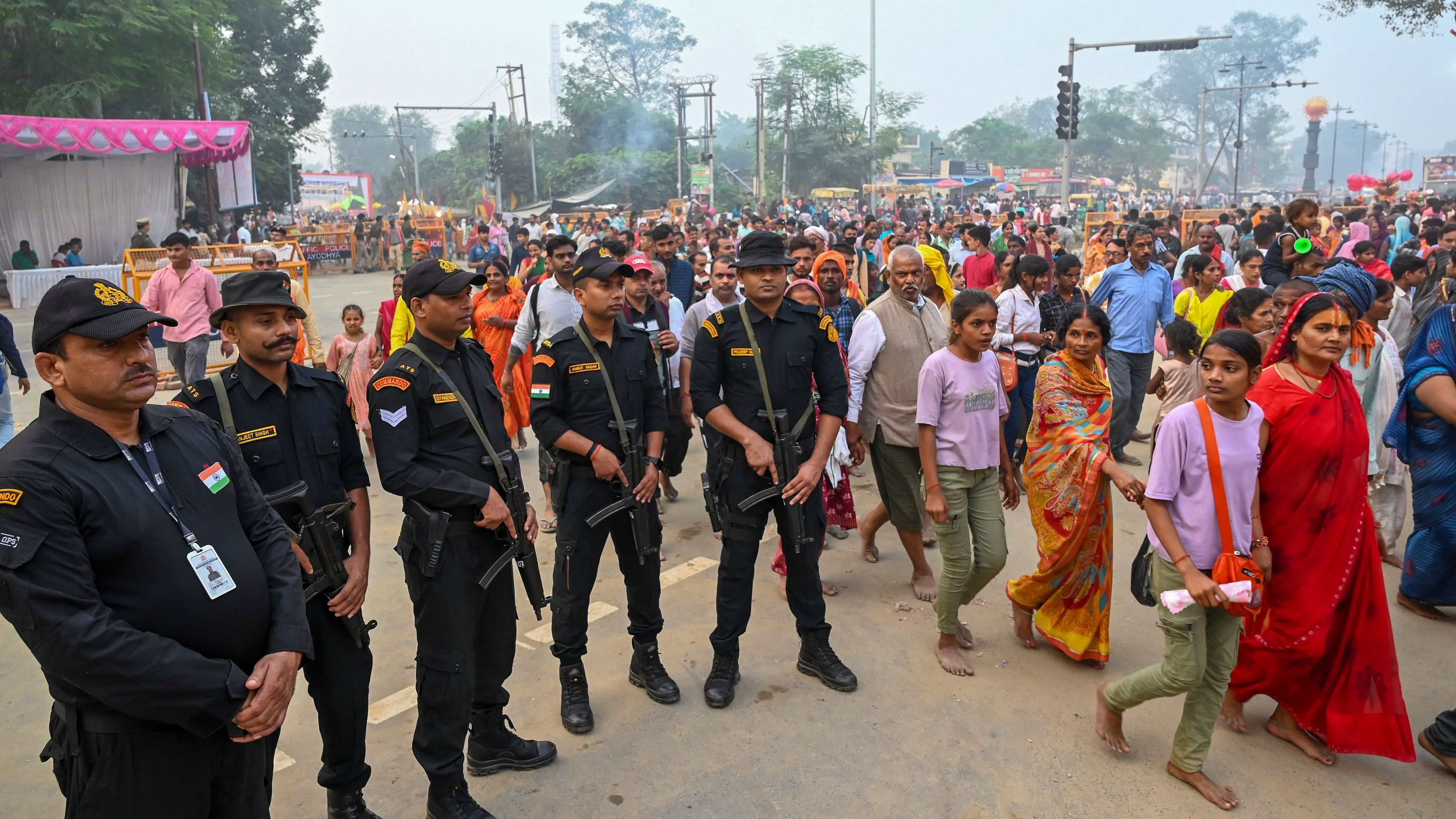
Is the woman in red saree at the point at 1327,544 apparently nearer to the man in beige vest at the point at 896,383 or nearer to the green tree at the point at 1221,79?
the man in beige vest at the point at 896,383

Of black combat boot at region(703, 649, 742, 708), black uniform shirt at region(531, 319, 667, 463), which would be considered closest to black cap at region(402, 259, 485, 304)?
black uniform shirt at region(531, 319, 667, 463)

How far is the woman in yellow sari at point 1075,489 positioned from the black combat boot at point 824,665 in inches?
38.2

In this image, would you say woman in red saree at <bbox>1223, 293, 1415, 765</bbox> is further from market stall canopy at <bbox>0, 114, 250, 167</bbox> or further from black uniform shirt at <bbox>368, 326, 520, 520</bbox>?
market stall canopy at <bbox>0, 114, 250, 167</bbox>

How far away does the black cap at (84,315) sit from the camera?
1950mm

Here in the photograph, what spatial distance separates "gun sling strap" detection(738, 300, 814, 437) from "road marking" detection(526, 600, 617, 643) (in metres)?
1.35

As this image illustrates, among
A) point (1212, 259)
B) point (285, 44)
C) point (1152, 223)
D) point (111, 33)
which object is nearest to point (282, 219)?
point (285, 44)

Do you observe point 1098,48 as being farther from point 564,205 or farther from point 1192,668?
point 564,205

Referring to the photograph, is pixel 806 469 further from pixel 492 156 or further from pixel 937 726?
pixel 492 156

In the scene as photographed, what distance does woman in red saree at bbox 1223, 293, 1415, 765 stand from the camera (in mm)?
3262

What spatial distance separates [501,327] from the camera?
714 cm

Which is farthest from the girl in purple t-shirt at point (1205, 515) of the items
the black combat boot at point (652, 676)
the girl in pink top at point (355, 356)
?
the girl in pink top at point (355, 356)

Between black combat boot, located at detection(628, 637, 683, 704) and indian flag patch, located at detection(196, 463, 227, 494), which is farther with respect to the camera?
black combat boot, located at detection(628, 637, 683, 704)

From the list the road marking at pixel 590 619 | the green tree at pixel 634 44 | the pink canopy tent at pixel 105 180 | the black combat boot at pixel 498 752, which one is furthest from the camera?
the green tree at pixel 634 44

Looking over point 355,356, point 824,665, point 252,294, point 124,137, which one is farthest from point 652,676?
point 124,137
